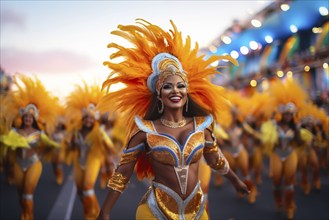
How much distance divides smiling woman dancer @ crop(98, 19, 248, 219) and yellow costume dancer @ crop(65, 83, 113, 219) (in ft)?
9.14

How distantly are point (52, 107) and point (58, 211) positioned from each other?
2122 mm

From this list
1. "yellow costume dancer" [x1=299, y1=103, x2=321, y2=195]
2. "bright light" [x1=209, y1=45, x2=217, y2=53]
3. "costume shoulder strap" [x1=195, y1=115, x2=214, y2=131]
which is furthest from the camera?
"bright light" [x1=209, y1=45, x2=217, y2=53]

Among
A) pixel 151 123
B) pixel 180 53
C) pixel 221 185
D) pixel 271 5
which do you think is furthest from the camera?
pixel 271 5

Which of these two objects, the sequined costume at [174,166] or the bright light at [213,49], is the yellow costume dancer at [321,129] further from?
the bright light at [213,49]

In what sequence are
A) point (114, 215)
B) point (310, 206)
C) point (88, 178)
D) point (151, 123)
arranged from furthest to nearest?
point (310, 206) < point (114, 215) < point (88, 178) < point (151, 123)

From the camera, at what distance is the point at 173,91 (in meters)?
3.29

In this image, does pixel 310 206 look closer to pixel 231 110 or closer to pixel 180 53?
pixel 231 110

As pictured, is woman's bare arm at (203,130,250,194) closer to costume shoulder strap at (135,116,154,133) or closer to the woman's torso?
the woman's torso

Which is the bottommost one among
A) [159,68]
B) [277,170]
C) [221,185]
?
[221,185]

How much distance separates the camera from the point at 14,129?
6332mm

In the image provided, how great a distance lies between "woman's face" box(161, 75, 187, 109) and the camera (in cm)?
329

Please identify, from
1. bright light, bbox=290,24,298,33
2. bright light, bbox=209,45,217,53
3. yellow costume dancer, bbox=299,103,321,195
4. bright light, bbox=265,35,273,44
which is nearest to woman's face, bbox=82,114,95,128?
yellow costume dancer, bbox=299,103,321,195

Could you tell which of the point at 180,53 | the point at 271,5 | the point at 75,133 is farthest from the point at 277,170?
the point at 271,5

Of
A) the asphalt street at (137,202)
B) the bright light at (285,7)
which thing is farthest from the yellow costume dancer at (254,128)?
the bright light at (285,7)
